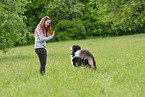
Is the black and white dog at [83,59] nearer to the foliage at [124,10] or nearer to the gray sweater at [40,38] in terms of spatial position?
the gray sweater at [40,38]

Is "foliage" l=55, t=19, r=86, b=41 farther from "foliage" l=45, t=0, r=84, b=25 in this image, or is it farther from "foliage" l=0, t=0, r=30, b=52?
"foliage" l=0, t=0, r=30, b=52

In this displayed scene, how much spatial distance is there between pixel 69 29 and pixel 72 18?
2.78 meters

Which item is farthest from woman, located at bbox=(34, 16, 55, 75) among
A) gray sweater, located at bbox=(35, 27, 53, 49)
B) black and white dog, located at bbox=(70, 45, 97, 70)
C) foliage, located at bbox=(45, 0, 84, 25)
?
foliage, located at bbox=(45, 0, 84, 25)

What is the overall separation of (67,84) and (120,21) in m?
23.7

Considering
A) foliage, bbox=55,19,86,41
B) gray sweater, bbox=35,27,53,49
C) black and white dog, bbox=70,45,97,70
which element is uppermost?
gray sweater, bbox=35,27,53,49

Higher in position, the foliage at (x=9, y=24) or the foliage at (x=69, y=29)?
the foliage at (x=9, y=24)

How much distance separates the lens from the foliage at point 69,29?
141ft

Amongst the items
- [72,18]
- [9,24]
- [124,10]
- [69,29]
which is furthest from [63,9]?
[9,24]

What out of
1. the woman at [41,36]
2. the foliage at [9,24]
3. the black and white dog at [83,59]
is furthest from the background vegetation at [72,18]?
the black and white dog at [83,59]

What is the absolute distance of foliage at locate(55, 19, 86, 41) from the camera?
4297 cm

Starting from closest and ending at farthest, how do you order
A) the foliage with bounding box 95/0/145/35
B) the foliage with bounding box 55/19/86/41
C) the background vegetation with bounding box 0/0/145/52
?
the background vegetation with bounding box 0/0/145/52, the foliage with bounding box 95/0/145/35, the foliage with bounding box 55/19/86/41

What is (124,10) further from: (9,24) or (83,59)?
(83,59)

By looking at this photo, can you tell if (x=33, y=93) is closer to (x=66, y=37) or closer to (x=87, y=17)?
(x=66, y=37)

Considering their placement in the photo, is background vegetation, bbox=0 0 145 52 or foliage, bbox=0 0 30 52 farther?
background vegetation, bbox=0 0 145 52
